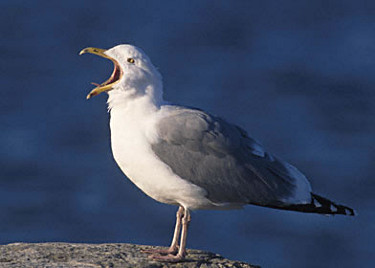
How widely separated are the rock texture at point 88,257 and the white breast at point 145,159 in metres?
0.52

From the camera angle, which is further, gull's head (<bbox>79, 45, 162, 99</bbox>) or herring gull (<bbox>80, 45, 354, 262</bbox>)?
gull's head (<bbox>79, 45, 162, 99</bbox>)

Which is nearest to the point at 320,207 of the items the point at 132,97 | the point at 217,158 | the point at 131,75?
the point at 217,158

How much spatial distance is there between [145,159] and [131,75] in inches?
30.4

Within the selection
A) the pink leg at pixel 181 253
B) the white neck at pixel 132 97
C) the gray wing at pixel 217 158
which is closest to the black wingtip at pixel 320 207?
the gray wing at pixel 217 158

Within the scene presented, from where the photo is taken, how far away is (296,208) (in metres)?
8.84

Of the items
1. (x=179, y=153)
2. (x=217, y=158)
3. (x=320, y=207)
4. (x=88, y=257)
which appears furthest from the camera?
(x=320, y=207)

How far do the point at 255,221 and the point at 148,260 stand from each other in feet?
34.3

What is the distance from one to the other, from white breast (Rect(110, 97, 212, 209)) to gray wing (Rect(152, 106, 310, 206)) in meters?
0.07

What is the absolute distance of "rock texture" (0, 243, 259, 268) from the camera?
8148 millimetres

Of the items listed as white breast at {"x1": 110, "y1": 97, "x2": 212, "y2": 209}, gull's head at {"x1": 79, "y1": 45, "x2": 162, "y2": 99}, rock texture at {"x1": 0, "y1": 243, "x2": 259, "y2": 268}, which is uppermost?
gull's head at {"x1": 79, "y1": 45, "x2": 162, "y2": 99}

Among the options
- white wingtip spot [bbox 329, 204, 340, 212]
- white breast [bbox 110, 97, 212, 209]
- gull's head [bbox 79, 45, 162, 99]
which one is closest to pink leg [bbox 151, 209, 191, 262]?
white breast [bbox 110, 97, 212, 209]

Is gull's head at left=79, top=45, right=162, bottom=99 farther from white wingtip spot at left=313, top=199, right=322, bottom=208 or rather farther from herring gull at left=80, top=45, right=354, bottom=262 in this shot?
white wingtip spot at left=313, top=199, right=322, bottom=208

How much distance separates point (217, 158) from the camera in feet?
28.0

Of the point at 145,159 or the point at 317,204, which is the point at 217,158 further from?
the point at 317,204
